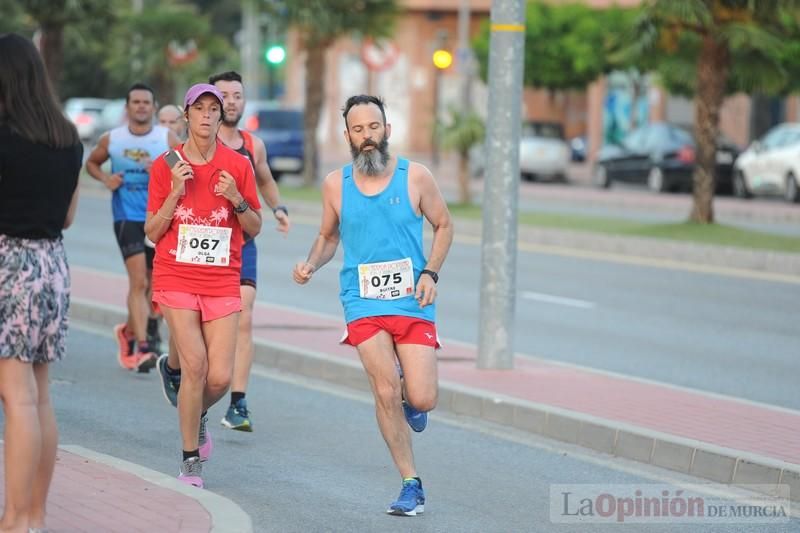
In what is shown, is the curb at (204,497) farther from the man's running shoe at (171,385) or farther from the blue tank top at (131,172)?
the blue tank top at (131,172)

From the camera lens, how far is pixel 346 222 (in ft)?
24.7

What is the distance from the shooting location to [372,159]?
7453 millimetres

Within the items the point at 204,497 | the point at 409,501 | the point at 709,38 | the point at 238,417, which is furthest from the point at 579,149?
the point at 204,497

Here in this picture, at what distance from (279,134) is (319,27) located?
4.75m

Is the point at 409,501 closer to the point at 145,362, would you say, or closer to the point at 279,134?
the point at 145,362

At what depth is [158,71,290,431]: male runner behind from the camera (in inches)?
368

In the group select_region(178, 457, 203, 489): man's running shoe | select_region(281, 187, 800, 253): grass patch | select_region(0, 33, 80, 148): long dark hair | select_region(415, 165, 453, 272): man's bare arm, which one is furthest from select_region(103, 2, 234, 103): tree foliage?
select_region(0, 33, 80, 148): long dark hair

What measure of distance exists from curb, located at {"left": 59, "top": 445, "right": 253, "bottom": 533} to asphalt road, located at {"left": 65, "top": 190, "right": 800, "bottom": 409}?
5.10m

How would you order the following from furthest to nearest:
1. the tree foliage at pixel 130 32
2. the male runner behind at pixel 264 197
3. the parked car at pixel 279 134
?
the parked car at pixel 279 134, the tree foliage at pixel 130 32, the male runner behind at pixel 264 197

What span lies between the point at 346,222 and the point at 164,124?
4.76m

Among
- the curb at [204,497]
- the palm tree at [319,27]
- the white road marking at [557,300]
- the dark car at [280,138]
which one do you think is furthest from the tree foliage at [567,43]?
the curb at [204,497]

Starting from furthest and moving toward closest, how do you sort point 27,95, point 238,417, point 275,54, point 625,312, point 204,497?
point 275,54
point 625,312
point 238,417
point 204,497
point 27,95

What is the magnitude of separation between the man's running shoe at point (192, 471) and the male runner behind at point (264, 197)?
160cm

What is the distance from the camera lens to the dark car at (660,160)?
36.2 m
